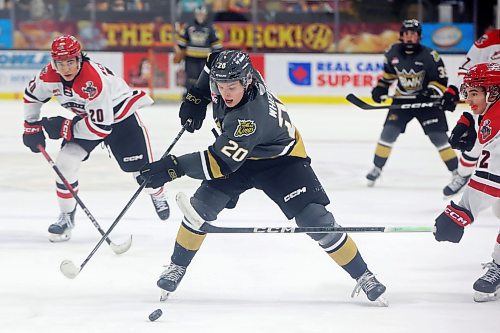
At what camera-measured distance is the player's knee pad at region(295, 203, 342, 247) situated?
325cm

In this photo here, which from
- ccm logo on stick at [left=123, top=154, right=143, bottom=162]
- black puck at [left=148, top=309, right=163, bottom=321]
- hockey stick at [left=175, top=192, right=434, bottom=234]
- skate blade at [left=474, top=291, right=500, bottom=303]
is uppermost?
hockey stick at [left=175, top=192, right=434, bottom=234]

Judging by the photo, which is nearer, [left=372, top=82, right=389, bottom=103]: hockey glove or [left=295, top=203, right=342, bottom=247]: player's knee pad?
[left=295, top=203, right=342, bottom=247]: player's knee pad

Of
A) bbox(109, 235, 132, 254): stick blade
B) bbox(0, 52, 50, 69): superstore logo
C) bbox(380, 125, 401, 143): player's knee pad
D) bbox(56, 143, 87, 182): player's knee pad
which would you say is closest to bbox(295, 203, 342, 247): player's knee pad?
bbox(109, 235, 132, 254): stick blade

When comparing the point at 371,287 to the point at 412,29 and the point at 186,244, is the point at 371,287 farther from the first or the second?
the point at 412,29

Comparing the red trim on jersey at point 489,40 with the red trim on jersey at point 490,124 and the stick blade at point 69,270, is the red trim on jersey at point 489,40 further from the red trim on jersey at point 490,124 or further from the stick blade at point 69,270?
the stick blade at point 69,270

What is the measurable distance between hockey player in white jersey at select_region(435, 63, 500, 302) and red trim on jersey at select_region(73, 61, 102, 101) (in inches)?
61.3

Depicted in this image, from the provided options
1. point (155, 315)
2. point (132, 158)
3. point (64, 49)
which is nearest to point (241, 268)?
point (155, 315)

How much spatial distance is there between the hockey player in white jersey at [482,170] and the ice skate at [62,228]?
1794 mm

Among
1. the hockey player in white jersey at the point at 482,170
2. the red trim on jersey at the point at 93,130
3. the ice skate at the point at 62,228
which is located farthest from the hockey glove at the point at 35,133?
the hockey player in white jersey at the point at 482,170

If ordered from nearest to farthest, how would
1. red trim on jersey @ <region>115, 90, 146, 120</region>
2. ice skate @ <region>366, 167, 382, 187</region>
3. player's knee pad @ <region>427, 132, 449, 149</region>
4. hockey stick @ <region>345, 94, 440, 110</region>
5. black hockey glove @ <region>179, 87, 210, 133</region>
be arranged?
black hockey glove @ <region>179, 87, 210, 133</region>
red trim on jersey @ <region>115, 90, 146, 120</region>
hockey stick @ <region>345, 94, 440, 110</region>
player's knee pad @ <region>427, 132, 449, 149</region>
ice skate @ <region>366, 167, 382, 187</region>

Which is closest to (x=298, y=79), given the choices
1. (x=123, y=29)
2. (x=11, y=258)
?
(x=123, y=29)

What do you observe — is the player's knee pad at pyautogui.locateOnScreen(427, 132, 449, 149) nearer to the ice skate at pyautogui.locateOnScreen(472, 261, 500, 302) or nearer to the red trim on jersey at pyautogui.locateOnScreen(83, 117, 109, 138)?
the red trim on jersey at pyautogui.locateOnScreen(83, 117, 109, 138)

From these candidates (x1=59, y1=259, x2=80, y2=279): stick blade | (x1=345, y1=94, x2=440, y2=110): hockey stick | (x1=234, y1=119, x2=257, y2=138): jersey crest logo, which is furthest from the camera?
(x1=345, y1=94, x2=440, y2=110): hockey stick

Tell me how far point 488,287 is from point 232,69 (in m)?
1.12
